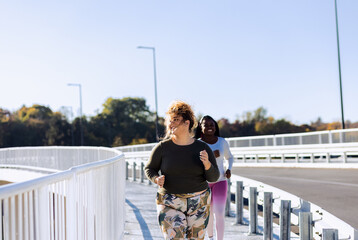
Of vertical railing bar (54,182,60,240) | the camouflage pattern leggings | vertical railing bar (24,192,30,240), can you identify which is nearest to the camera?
vertical railing bar (24,192,30,240)

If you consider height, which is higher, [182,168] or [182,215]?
[182,168]

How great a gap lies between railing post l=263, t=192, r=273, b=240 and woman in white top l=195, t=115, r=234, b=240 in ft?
2.74

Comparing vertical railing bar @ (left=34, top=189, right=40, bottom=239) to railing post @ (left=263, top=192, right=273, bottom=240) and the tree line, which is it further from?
the tree line

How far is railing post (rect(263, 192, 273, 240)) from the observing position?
711cm

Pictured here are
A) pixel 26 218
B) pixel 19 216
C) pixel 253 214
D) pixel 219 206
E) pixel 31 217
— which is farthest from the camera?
pixel 253 214

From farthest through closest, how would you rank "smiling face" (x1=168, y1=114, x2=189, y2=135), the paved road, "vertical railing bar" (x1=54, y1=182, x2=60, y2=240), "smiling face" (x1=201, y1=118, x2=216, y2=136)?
the paved road
"smiling face" (x1=201, y1=118, x2=216, y2=136)
"smiling face" (x1=168, y1=114, x2=189, y2=135)
"vertical railing bar" (x1=54, y1=182, x2=60, y2=240)

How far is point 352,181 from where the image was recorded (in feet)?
50.7

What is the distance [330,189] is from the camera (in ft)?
45.1

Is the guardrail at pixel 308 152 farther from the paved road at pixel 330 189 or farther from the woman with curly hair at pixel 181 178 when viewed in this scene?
the woman with curly hair at pixel 181 178

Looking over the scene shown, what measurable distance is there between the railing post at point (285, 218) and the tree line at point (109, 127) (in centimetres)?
6515

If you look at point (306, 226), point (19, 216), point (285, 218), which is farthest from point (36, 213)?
point (285, 218)

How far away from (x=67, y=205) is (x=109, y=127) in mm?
77375

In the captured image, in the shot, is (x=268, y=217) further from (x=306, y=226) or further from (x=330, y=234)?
(x=330, y=234)

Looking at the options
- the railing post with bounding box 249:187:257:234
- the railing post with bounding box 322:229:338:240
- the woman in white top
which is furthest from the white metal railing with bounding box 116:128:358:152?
the railing post with bounding box 322:229:338:240
